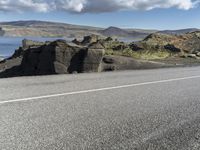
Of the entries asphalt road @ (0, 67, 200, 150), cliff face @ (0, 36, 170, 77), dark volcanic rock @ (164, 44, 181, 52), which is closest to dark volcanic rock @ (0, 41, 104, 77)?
cliff face @ (0, 36, 170, 77)

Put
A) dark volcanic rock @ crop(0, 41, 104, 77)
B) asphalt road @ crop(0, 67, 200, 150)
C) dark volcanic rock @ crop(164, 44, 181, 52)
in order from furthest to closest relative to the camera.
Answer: dark volcanic rock @ crop(164, 44, 181, 52) → dark volcanic rock @ crop(0, 41, 104, 77) → asphalt road @ crop(0, 67, 200, 150)

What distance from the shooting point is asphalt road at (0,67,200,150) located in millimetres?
5020

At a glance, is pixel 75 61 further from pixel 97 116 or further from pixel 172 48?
pixel 172 48

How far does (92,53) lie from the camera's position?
53.7 ft

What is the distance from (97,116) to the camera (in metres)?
6.48

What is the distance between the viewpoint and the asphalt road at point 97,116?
5.02 m

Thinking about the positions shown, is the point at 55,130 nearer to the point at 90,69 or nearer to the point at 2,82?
the point at 2,82

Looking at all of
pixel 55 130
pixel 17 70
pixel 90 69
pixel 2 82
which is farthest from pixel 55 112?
pixel 17 70

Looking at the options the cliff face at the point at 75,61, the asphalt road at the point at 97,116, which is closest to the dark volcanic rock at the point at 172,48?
the cliff face at the point at 75,61

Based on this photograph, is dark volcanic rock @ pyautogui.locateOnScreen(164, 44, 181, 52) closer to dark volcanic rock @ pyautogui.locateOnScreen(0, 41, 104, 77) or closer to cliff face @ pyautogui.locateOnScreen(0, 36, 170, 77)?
cliff face @ pyautogui.locateOnScreen(0, 36, 170, 77)

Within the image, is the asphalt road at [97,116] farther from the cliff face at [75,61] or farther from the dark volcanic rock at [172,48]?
the dark volcanic rock at [172,48]

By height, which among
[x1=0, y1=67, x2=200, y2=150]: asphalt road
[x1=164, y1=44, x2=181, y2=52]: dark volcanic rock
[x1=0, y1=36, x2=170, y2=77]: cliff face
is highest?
[x1=0, y1=67, x2=200, y2=150]: asphalt road

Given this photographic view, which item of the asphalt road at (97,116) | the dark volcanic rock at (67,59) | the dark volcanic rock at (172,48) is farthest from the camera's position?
the dark volcanic rock at (172,48)

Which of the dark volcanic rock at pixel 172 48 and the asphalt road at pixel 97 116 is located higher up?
the asphalt road at pixel 97 116
